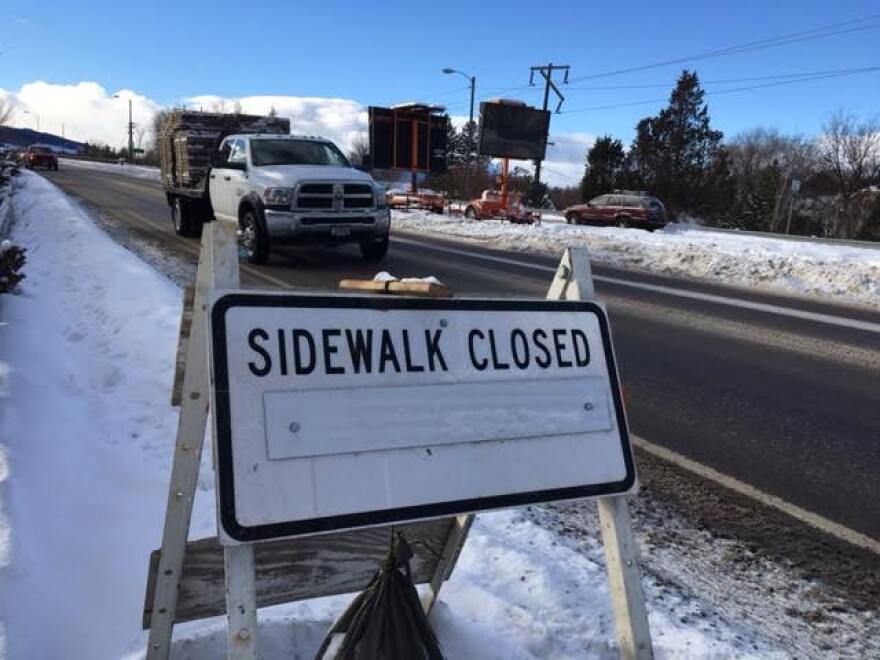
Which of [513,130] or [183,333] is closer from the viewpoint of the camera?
[183,333]

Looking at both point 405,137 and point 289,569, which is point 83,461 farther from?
point 405,137

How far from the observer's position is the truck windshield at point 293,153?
40.1 feet

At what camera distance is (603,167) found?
57.5m

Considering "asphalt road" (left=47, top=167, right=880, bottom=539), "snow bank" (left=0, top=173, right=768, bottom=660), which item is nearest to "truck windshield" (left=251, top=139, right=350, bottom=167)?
"asphalt road" (left=47, top=167, right=880, bottom=539)

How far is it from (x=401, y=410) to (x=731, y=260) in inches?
568

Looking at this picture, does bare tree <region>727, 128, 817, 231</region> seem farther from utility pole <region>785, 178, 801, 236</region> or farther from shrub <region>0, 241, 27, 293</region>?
shrub <region>0, 241, 27, 293</region>

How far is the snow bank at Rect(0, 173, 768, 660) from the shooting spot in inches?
94.5

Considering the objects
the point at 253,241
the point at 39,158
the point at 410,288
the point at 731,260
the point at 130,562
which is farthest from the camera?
the point at 39,158

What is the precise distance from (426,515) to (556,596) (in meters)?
1.28

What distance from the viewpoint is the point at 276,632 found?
243cm

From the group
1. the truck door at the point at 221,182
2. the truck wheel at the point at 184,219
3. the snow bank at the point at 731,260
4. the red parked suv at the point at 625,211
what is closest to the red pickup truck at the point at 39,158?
the red parked suv at the point at 625,211

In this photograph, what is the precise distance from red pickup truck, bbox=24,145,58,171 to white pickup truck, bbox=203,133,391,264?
45.7 metres

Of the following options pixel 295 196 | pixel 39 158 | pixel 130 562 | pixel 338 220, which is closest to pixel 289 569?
pixel 130 562

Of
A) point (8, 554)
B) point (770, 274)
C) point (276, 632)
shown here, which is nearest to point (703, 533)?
point (276, 632)
